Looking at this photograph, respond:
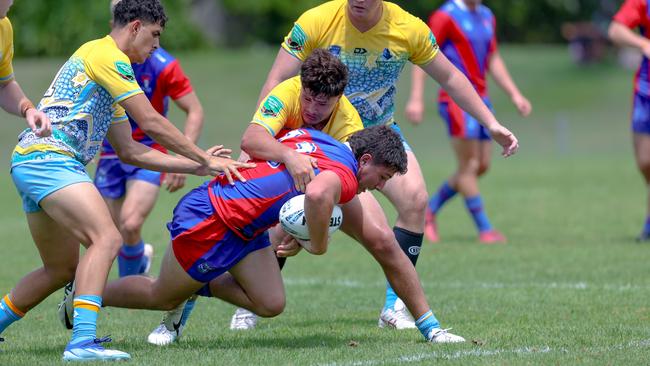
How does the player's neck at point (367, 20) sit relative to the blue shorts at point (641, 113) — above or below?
above

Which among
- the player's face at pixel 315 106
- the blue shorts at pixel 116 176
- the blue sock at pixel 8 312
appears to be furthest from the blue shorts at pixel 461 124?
the blue sock at pixel 8 312

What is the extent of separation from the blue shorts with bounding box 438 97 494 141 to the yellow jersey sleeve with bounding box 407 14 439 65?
4393 millimetres

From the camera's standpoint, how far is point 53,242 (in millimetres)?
5934

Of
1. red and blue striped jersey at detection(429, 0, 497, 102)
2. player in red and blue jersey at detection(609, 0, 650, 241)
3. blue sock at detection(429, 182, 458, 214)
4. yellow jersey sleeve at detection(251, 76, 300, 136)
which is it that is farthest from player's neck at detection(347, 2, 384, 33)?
blue sock at detection(429, 182, 458, 214)

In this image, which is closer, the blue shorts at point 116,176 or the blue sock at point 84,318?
the blue sock at point 84,318

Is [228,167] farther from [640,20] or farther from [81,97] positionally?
[640,20]

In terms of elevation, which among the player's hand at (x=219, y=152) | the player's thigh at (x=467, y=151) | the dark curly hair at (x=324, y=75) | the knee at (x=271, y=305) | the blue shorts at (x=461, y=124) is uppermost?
the dark curly hair at (x=324, y=75)

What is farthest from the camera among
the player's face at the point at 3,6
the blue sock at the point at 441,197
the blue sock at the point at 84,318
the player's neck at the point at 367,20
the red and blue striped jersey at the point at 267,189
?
the blue sock at the point at 441,197

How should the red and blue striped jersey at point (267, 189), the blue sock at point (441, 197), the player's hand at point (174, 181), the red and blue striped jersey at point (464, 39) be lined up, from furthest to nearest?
the blue sock at point (441, 197), the red and blue striped jersey at point (464, 39), the player's hand at point (174, 181), the red and blue striped jersey at point (267, 189)

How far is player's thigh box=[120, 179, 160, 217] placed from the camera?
8.36m

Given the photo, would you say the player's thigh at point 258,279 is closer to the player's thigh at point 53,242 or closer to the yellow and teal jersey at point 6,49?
the player's thigh at point 53,242

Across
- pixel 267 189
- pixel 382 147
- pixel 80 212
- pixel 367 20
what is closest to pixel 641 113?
pixel 367 20

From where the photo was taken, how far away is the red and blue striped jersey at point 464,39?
445 inches

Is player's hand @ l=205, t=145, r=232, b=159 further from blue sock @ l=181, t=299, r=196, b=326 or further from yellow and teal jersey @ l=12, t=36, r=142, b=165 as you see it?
blue sock @ l=181, t=299, r=196, b=326
